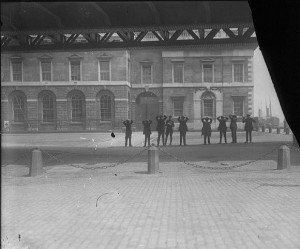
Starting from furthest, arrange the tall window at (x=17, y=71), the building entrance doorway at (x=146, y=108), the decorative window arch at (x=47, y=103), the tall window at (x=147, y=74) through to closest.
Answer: the tall window at (x=17, y=71), the tall window at (x=147, y=74), the building entrance doorway at (x=146, y=108), the decorative window arch at (x=47, y=103)

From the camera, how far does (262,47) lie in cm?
119

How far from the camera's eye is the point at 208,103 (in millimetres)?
35750

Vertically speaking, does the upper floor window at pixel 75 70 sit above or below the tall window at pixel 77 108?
above

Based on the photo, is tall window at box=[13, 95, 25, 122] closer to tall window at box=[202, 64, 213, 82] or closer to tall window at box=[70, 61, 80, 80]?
tall window at box=[70, 61, 80, 80]

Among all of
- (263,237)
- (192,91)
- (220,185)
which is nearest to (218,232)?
(263,237)

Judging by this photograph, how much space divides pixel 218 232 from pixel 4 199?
14.1 ft

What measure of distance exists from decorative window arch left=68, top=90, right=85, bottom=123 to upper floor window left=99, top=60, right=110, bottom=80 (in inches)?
109

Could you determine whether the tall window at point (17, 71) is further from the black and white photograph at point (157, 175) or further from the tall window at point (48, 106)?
the black and white photograph at point (157, 175)

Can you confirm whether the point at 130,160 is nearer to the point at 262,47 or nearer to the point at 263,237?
the point at 263,237

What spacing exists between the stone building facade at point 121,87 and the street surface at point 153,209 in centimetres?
2393

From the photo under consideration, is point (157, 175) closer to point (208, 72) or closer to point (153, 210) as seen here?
point (153, 210)

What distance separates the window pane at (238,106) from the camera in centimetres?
3342

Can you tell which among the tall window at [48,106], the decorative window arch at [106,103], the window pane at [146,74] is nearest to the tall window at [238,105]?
the window pane at [146,74]

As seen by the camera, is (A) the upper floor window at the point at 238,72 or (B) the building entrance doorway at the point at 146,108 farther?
(B) the building entrance doorway at the point at 146,108
